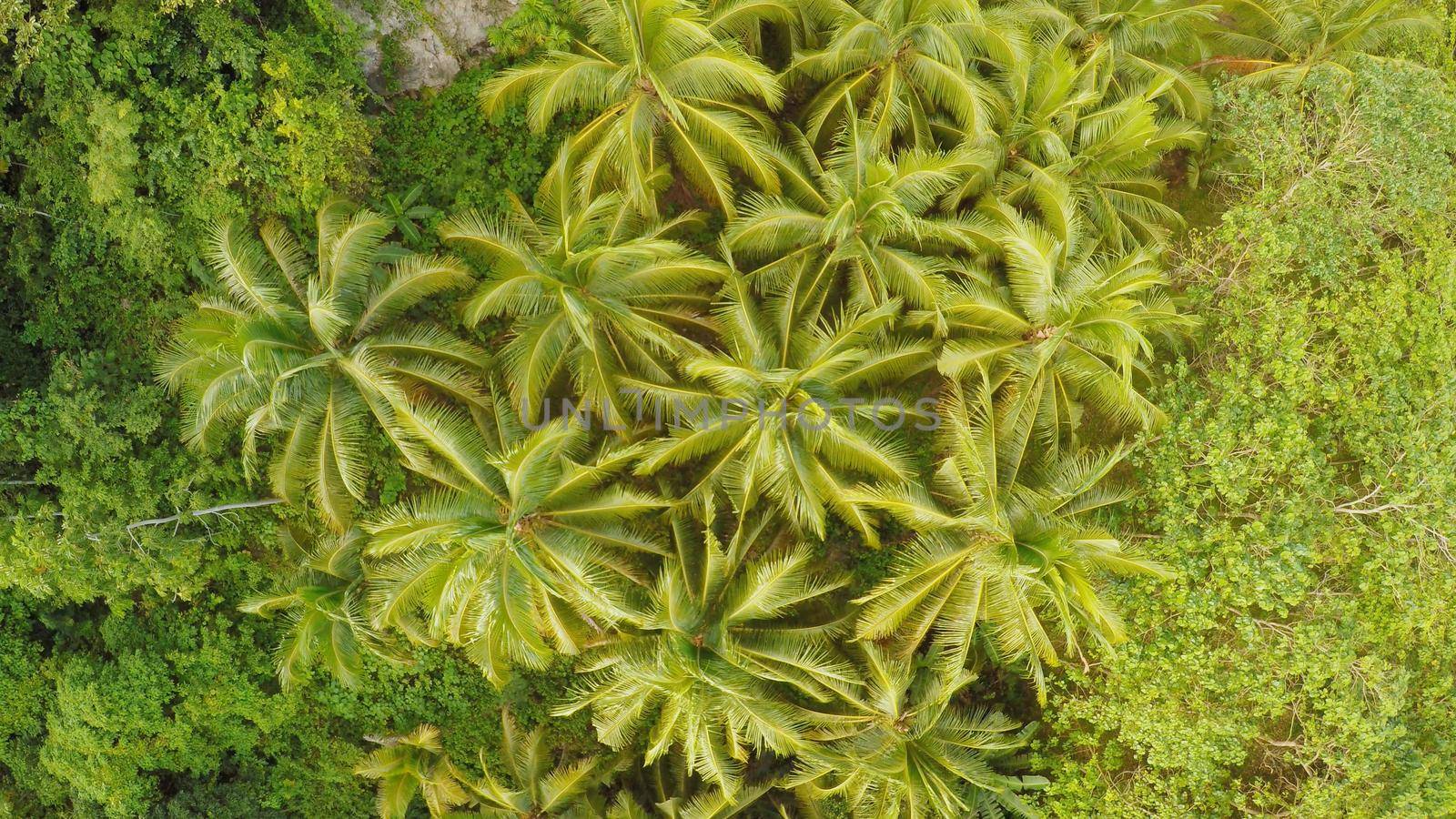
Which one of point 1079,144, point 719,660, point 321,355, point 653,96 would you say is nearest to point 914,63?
point 1079,144

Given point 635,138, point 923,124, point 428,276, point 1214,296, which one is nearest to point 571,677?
point 428,276

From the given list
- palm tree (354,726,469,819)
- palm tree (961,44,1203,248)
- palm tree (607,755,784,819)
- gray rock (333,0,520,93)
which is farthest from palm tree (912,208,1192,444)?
palm tree (354,726,469,819)

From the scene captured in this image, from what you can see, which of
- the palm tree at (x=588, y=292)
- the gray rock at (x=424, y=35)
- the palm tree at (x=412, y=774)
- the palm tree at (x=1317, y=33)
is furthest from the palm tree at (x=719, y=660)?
the palm tree at (x=1317, y=33)

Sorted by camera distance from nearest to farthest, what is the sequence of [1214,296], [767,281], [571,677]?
[767,281], [1214,296], [571,677]

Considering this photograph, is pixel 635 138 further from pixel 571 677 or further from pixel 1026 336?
pixel 571 677

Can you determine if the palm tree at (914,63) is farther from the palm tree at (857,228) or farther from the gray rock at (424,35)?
the gray rock at (424,35)

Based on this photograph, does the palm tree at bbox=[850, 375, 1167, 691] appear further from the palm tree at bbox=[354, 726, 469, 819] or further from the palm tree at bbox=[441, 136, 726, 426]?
the palm tree at bbox=[354, 726, 469, 819]

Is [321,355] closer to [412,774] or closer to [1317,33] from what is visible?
[412,774]
